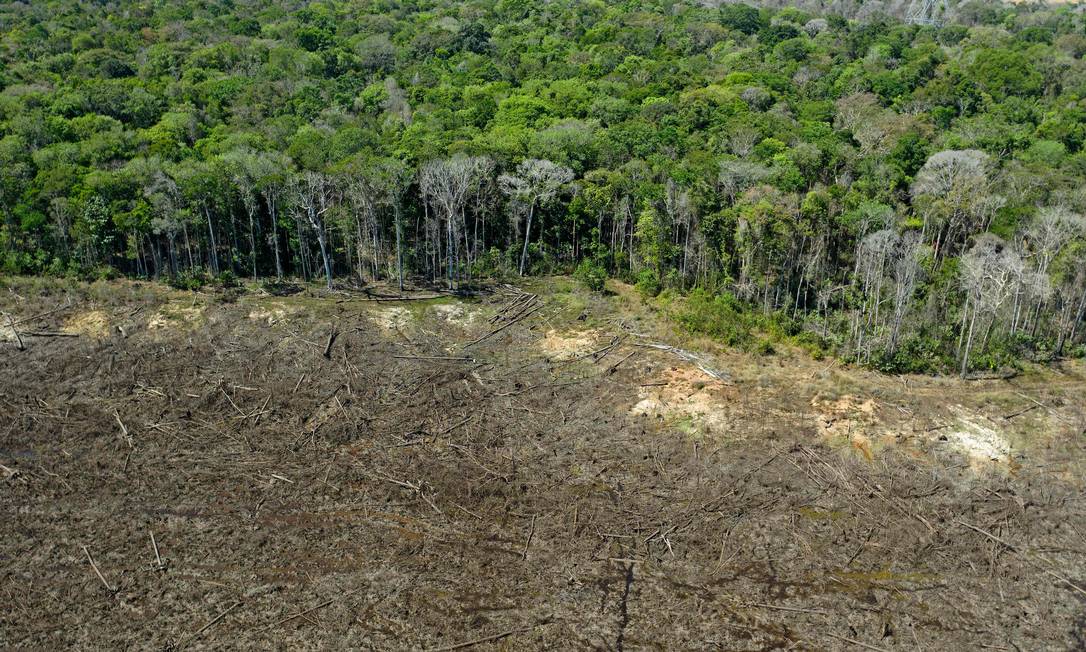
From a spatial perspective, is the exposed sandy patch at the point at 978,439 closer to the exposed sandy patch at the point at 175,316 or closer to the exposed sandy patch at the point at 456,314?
the exposed sandy patch at the point at 456,314

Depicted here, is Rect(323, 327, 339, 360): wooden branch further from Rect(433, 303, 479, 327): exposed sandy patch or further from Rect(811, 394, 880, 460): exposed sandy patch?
Rect(811, 394, 880, 460): exposed sandy patch

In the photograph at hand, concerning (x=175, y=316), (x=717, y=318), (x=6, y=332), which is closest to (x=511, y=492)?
(x=717, y=318)

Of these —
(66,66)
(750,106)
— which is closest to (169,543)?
(750,106)

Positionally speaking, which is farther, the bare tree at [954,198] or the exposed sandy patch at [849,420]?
the bare tree at [954,198]

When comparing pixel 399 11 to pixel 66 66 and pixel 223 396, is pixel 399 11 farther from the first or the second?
pixel 223 396

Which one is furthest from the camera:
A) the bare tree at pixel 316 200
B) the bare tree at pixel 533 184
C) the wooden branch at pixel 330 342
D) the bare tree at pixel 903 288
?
the bare tree at pixel 533 184

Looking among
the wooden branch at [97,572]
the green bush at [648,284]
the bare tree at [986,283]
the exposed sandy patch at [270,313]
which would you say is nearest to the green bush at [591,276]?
the green bush at [648,284]

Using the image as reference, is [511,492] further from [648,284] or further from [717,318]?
[648,284]
